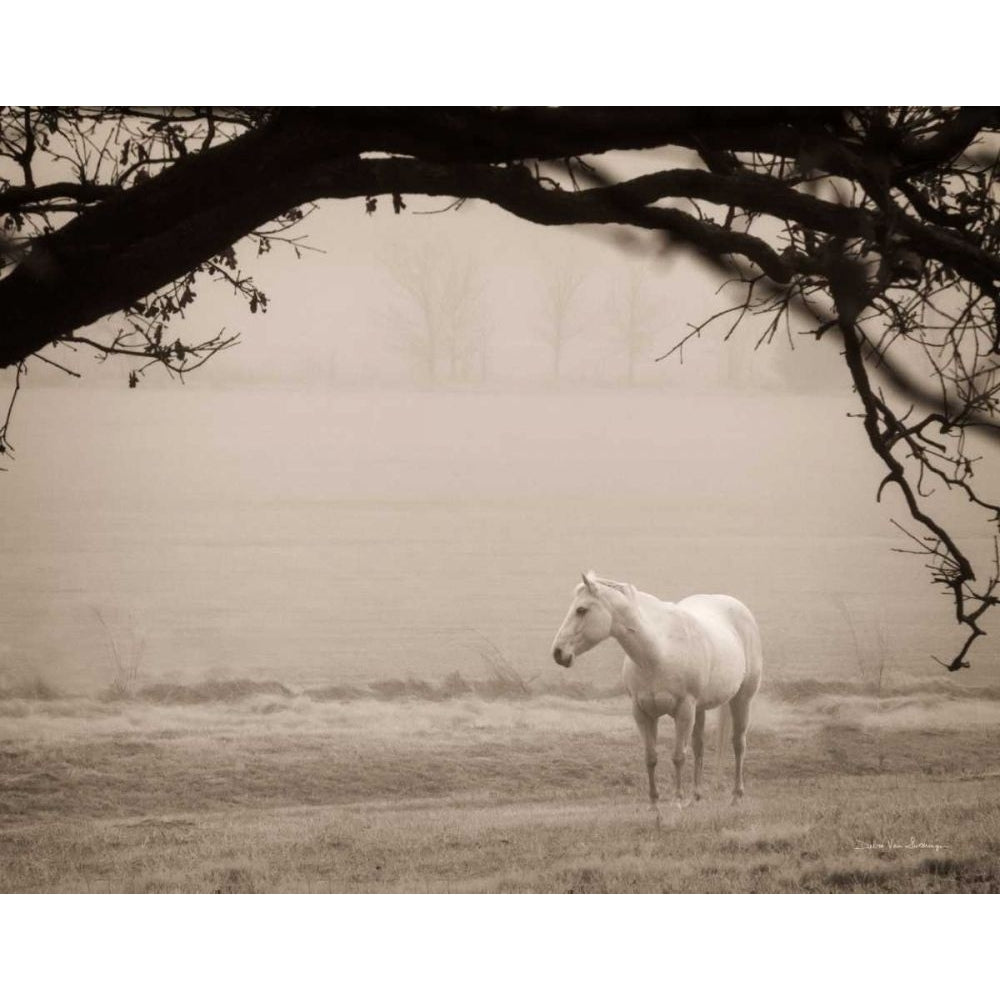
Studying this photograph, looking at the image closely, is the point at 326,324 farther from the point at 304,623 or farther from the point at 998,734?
the point at 998,734

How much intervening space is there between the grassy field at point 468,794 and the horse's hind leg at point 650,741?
39 mm

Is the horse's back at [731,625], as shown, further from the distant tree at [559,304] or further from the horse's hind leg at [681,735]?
the distant tree at [559,304]

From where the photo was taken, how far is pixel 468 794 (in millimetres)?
5250

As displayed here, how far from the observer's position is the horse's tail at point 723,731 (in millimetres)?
5312

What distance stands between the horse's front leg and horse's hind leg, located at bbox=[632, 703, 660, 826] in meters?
0.08

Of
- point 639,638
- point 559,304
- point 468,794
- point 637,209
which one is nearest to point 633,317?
point 559,304

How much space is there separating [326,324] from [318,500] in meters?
0.65

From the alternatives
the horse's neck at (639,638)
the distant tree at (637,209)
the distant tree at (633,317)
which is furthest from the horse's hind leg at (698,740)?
the distant tree at (633,317)

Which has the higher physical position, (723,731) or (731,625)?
(731,625)

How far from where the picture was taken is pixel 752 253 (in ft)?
15.6

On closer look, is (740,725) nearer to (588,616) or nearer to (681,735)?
(681,735)

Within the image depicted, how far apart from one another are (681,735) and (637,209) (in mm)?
1885

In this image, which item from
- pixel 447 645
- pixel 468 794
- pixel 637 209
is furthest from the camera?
pixel 447 645

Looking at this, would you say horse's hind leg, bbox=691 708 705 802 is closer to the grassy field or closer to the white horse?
the white horse
